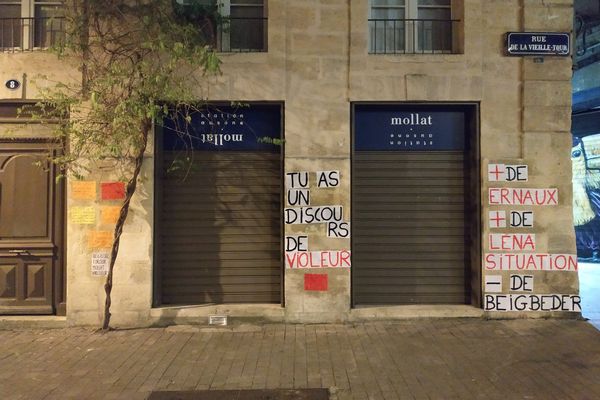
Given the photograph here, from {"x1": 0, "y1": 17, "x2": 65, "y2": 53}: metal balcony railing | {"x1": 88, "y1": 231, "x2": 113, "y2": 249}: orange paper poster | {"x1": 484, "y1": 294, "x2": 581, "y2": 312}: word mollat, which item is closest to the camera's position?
{"x1": 88, "y1": 231, "x2": 113, "y2": 249}: orange paper poster

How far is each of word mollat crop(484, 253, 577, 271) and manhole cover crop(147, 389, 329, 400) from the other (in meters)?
3.72

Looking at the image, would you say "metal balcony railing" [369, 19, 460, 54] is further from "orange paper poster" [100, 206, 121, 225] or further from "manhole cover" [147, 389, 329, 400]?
"manhole cover" [147, 389, 329, 400]

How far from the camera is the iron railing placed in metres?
7.79

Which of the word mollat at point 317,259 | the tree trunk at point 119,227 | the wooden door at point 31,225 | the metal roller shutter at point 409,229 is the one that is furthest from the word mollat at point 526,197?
the wooden door at point 31,225

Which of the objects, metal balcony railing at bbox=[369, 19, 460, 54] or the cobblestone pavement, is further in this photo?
metal balcony railing at bbox=[369, 19, 460, 54]

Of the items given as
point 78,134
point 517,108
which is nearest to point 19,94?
point 78,134

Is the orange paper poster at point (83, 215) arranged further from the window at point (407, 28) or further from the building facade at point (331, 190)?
the window at point (407, 28)

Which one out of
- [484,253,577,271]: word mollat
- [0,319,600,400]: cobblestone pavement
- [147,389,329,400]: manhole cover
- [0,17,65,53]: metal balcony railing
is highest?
[0,17,65,53]: metal balcony railing

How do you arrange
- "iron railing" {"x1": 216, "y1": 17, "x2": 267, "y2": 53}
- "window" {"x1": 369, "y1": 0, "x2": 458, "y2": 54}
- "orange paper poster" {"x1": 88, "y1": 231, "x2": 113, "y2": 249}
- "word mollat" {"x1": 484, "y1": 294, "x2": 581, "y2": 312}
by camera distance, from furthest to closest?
"window" {"x1": 369, "y1": 0, "x2": 458, "y2": 54}, "iron railing" {"x1": 216, "y1": 17, "x2": 267, "y2": 53}, "word mollat" {"x1": 484, "y1": 294, "x2": 581, "y2": 312}, "orange paper poster" {"x1": 88, "y1": 231, "x2": 113, "y2": 249}

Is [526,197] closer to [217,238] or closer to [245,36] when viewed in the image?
[217,238]

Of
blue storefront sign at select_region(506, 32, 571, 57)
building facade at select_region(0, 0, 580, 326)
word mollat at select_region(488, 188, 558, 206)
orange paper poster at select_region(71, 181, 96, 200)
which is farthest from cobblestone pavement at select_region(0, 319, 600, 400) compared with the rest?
blue storefront sign at select_region(506, 32, 571, 57)

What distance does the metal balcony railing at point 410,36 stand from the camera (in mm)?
7902

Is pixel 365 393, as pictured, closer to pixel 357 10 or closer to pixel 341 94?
pixel 341 94

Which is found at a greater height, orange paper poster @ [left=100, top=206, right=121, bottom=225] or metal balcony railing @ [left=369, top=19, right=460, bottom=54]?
metal balcony railing @ [left=369, top=19, right=460, bottom=54]
